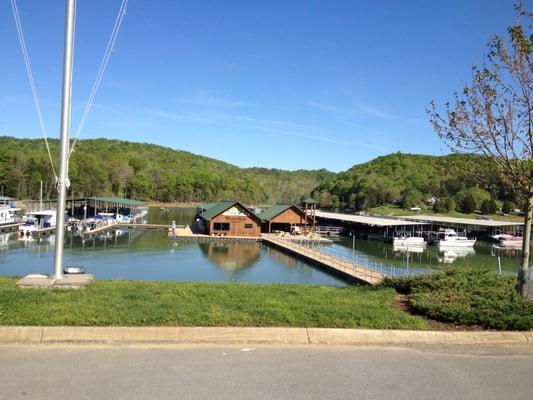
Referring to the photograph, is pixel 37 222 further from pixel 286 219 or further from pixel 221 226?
pixel 286 219

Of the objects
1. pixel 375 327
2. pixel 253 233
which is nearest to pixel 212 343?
pixel 375 327

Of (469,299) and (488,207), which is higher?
(488,207)

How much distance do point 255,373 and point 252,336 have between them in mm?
1311

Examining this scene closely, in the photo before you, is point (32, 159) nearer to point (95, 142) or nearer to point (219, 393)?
point (95, 142)

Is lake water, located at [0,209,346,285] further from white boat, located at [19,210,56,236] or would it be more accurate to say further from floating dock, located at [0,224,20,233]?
floating dock, located at [0,224,20,233]

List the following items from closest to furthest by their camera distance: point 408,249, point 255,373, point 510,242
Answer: point 255,373 < point 408,249 < point 510,242

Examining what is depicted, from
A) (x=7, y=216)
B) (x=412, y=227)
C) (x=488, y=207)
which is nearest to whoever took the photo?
(x=7, y=216)

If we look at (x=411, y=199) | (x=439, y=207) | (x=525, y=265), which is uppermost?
(x=411, y=199)

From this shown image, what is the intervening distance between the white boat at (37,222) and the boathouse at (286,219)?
26.1m

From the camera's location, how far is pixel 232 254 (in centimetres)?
4531

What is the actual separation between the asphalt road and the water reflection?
3009 cm

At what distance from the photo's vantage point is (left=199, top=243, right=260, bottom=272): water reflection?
38.9 metres

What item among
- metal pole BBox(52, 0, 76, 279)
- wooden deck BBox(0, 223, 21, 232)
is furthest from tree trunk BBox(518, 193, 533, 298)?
wooden deck BBox(0, 223, 21, 232)

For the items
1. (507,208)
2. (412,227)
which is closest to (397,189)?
(507,208)
